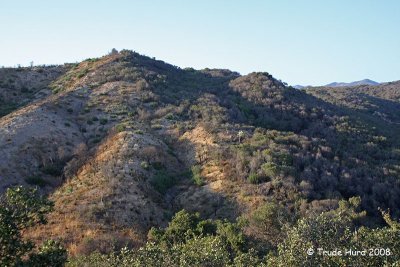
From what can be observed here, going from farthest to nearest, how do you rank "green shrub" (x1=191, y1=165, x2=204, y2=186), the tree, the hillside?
"green shrub" (x1=191, y1=165, x2=204, y2=186) < the hillside < the tree

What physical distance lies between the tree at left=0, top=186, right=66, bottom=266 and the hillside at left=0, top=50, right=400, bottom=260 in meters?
7.53

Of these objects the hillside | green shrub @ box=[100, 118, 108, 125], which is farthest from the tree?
green shrub @ box=[100, 118, 108, 125]

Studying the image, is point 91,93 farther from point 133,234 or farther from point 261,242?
point 261,242

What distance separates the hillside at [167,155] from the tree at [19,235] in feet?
24.7

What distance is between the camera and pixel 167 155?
1245 inches

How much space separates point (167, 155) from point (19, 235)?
20.3 m

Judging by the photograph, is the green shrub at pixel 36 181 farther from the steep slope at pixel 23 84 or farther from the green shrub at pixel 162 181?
the steep slope at pixel 23 84

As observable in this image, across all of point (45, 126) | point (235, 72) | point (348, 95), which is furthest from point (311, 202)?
point (348, 95)

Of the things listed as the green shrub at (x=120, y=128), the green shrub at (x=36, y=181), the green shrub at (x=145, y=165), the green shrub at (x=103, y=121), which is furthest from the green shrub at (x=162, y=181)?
the green shrub at (x=103, y=121)

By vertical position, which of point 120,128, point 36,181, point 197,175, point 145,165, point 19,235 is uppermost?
point 120,128

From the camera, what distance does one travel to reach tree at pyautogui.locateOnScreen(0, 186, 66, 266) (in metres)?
11.0

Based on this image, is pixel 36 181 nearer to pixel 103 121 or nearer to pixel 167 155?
pixel 167 155

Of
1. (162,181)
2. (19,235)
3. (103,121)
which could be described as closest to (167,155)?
(162,181)

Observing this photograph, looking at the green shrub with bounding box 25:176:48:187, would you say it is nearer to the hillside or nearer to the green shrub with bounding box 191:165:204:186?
the hillside
